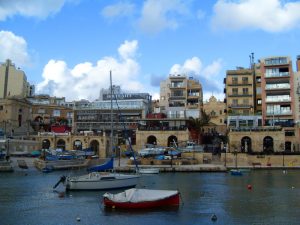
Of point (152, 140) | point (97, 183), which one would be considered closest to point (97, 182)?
Answer: point (97, 183)

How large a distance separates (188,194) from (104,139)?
5013 cm

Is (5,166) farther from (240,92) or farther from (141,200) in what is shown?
(240,92)

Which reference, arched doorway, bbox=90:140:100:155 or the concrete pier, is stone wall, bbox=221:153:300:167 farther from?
the concrete pier

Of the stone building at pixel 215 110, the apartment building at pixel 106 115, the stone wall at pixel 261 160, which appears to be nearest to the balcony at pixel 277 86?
the stone building at pixel 215 110

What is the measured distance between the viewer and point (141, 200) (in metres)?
31.6

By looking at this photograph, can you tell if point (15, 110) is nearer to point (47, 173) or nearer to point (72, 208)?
→ point (47, 173)

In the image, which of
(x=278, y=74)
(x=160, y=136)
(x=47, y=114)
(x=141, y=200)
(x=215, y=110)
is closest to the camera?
Answer: (x=141, y=200)

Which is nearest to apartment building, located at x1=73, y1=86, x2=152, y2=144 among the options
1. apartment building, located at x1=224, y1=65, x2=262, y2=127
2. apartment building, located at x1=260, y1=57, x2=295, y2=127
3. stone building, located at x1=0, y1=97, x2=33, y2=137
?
stone building, located at x1=0, y1=97, x2=33, y2=137

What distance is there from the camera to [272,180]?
53344 mm

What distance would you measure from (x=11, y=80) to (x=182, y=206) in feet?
323

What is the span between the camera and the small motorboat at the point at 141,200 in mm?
31562

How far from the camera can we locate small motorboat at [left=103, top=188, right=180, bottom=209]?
31.6 m

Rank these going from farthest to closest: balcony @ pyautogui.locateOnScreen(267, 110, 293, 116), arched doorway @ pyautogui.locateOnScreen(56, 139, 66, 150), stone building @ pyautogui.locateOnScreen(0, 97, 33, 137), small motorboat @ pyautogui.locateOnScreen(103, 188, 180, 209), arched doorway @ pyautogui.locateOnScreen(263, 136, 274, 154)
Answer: stone building @ pyautogui.locateOnScreen(0, 97, 33, 137), arched doorway @ pyautogui.locateOnScreen(56, 139, 66, 150), balcony @ pyautogui.locateOnScreen(267, 110, 293, 116), arched doorway @ pyautogui.locateOnScreen(263, 136, 274, 154), small motorboat @ pyautogui.locateOnScreen(103, 188, 180, 209)

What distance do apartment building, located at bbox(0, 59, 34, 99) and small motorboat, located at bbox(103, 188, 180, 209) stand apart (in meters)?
93.1
